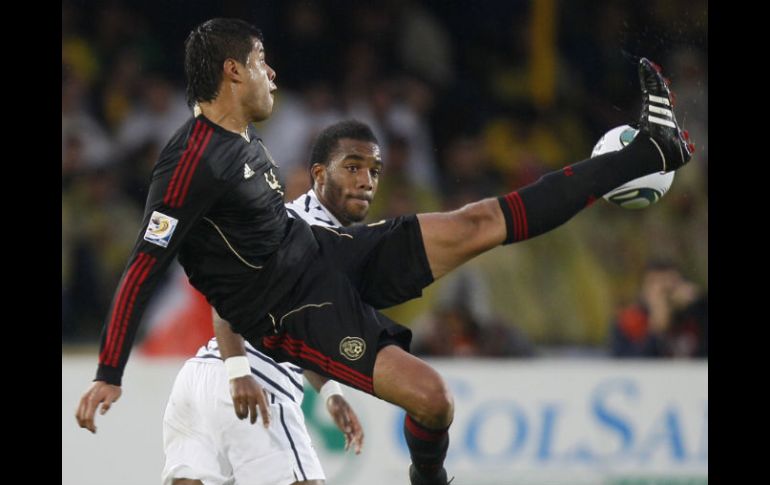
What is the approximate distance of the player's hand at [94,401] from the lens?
4094 mm

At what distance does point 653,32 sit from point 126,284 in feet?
27.3

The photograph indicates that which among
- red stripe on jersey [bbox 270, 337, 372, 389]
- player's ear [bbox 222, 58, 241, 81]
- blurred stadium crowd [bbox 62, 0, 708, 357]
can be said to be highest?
blurred stadium crowd [bbox 62, 0, 708, 357]

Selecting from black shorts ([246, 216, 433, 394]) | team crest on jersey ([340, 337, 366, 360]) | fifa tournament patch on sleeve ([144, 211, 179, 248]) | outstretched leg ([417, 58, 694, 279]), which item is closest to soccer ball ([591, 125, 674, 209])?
outstretched leg ([417, 58, 694, 279])

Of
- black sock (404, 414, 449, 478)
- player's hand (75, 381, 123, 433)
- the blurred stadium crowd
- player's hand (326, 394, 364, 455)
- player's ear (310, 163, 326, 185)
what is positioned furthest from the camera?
the blurred stadium crowd

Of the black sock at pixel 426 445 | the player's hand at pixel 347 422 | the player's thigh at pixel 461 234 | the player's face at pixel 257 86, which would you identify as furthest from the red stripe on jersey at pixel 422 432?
the player's face at pixel 257 86

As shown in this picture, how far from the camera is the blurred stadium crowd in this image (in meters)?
8.87

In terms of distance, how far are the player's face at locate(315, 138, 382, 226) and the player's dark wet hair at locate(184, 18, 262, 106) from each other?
97cm

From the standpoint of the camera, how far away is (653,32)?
37.7 ft

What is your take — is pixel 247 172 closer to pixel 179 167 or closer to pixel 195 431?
pixel 179 167

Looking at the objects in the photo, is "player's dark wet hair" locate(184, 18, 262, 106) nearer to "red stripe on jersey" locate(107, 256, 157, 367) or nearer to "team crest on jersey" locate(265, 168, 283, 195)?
"team crest on jersey" locate(265, 168, 283, 195)

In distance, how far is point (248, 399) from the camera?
4617 millimetres

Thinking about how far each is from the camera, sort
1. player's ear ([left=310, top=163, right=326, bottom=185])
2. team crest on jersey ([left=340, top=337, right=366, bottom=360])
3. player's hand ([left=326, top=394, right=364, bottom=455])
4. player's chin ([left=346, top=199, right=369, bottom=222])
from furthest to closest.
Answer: player's ear ([left=310, top=163, right=326, bottom=185]) → player's chin ([left=346, top=199, right=369, bottom=222]) → player's hand ([left=326, top=394, right=364, bottom=455]) → team crest on jersey ([left=340, top=337, right=366, bottom=360])

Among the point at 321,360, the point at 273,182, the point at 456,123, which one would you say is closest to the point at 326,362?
the point at 321,360

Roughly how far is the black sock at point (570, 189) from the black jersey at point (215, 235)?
800mm
